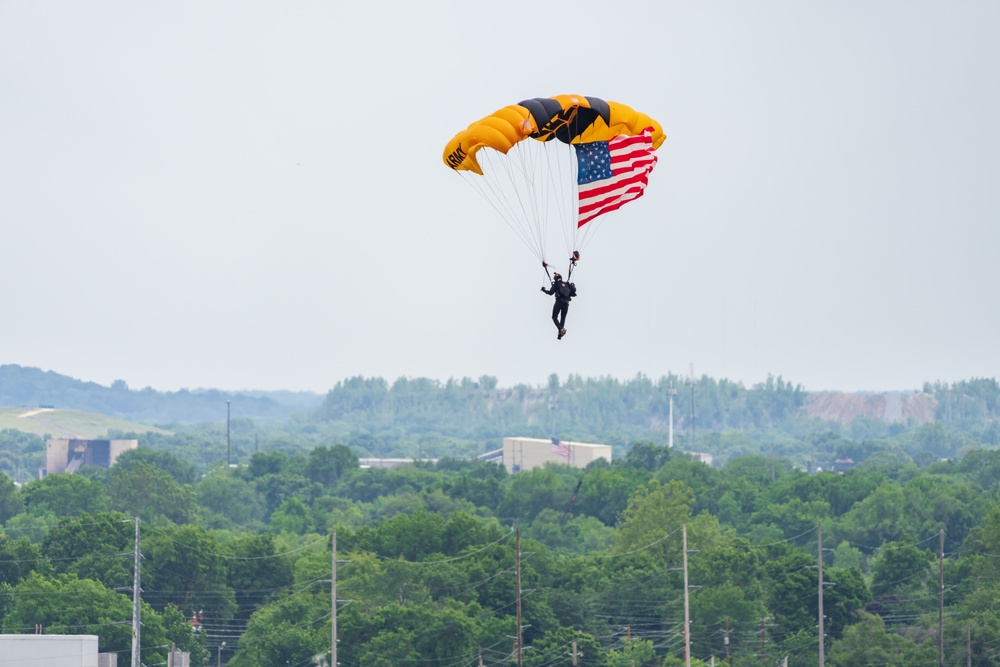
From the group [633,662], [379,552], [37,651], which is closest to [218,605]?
[379,552]

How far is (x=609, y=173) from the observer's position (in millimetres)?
55938

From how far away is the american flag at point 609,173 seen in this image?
55.7m

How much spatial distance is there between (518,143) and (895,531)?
110 metres

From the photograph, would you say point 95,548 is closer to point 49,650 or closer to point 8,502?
point 49,650

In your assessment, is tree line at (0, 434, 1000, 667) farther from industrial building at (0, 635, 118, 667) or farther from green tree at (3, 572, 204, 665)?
industrial building at (0, 635, 118, 667)

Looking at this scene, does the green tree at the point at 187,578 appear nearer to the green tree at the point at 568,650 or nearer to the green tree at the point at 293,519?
the green tree at the point at 568,650

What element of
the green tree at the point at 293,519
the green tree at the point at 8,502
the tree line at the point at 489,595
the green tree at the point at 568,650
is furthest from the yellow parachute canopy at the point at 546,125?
the green tree at the point at 8,502

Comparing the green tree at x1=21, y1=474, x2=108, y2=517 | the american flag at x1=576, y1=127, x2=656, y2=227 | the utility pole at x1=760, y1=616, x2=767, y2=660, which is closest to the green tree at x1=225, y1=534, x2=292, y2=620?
the utility pole at x1=760, y1=616, x2=767, y2=660

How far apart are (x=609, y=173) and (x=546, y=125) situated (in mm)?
4955

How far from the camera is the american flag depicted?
55.7 m

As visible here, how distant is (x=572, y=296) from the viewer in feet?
161

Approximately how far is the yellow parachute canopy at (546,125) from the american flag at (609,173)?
2.81 ft

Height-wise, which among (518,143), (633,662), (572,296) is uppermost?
(518,143)

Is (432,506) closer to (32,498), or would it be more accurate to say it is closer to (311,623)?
(32,498)
